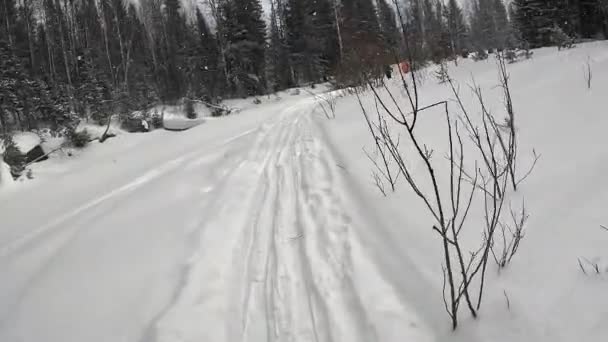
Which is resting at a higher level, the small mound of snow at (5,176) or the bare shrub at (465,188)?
the small mound of snow at (5,176)

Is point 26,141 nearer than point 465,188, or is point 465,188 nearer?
point 465,188

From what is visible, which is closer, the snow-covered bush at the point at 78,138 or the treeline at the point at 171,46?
the snow-covered bush at the point at 78,138

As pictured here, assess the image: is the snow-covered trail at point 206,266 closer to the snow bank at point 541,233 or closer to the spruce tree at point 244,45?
the snow bank at point 541,233

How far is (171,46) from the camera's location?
26.3 m

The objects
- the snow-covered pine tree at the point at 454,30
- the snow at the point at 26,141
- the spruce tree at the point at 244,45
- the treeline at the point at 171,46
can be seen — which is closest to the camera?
the snow at the point at 26,141

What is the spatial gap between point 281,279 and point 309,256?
250 mm

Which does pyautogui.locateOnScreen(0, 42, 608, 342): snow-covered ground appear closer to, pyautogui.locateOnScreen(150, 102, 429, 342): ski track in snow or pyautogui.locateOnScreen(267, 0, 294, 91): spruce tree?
pyautogui.locateOnScreen(150, 102, 429, 342): ski track in snow

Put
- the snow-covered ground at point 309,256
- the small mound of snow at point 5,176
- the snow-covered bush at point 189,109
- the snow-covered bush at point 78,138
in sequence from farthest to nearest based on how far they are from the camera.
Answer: the snow-covered bush at point 189,109, the snow-covered bush at point 78,138, the small mound of snow at point 5,176, the snow-covered ground at point 309,256

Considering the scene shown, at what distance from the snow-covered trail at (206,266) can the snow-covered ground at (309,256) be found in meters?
0.01

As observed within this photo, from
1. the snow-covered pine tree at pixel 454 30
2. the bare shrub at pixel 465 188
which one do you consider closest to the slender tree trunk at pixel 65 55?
the bare shrub at pixel 465 188

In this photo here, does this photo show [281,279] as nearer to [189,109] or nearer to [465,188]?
[465,188]

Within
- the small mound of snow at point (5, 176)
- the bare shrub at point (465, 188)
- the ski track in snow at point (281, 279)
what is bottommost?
the ski track in snow at point (281, 279)

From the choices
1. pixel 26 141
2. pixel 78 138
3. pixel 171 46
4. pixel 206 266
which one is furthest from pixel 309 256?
pixel 171 46

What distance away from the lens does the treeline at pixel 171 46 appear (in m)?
15.2
